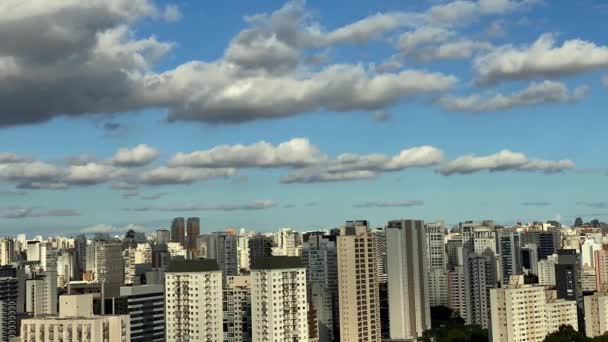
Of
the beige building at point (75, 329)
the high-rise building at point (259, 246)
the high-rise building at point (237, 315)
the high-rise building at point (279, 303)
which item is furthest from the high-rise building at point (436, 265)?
the beige building at point (75, 329)

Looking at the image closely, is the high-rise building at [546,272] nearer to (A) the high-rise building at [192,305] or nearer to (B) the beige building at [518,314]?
(B) the beige building at [518,314]

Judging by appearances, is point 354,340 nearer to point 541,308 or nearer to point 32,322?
point 541,308

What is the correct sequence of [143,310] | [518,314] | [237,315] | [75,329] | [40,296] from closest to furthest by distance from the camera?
[75,329], [518,314], [143,310], [237,315], [40,296]

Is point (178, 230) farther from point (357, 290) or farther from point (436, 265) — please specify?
point (357, 290)

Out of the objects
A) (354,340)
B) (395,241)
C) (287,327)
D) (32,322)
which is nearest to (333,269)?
(395,241)

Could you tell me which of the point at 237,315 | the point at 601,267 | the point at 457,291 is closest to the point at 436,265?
the point at 457,291

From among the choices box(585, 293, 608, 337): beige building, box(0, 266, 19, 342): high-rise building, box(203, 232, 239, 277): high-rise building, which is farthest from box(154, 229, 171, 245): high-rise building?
box(585, 293, 608, 337): beige building
